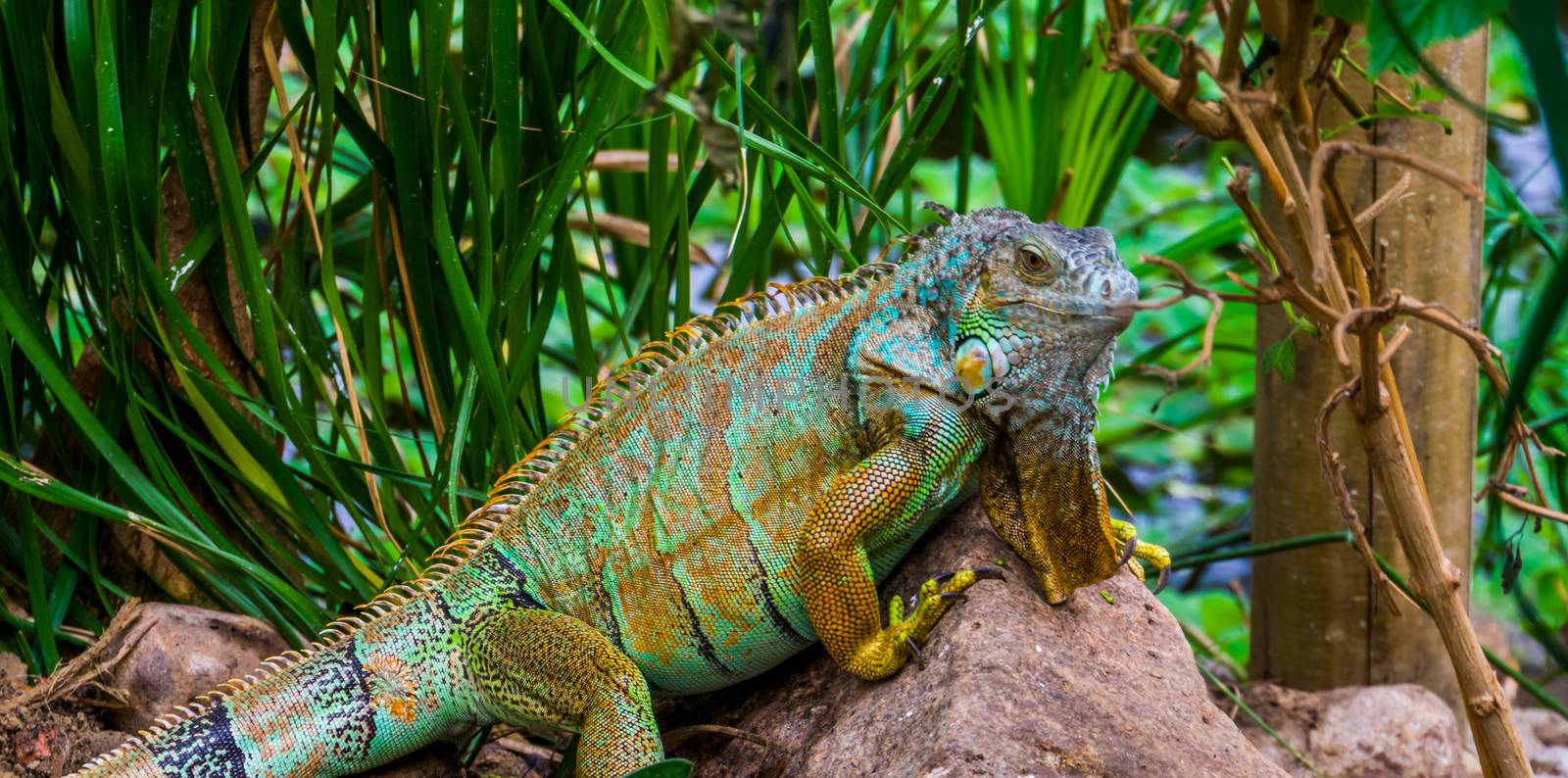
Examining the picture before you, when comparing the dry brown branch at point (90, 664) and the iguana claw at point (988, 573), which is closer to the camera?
the iguana claw at point (988, 573)

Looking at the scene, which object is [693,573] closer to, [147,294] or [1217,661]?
[147,294]

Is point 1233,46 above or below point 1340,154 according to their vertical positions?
above

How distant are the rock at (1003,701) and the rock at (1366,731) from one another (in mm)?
1554

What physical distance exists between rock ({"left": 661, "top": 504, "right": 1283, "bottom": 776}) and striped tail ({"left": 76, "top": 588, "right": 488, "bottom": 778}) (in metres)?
0.69

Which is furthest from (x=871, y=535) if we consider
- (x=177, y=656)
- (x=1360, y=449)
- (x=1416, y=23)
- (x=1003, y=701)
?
(x=1360, y=449)

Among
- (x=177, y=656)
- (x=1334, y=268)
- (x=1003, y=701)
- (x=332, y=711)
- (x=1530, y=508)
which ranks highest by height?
(x=1334, y=268)

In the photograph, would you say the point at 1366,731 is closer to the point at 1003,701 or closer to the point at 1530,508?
the point at 1530,508

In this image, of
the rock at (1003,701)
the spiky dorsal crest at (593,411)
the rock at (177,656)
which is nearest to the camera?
the rock at (1003,701)

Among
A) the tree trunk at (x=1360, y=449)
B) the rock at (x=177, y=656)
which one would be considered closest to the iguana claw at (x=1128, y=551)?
the tree trunk at (x=1360, y=449)

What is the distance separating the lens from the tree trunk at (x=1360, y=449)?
4.30 meters

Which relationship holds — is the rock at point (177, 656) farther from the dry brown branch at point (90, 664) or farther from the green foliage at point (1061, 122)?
the green foliage at point (1061, 122)

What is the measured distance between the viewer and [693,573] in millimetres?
3232

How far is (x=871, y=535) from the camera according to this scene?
3.02 metres

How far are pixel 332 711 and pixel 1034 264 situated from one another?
76.4 inches
